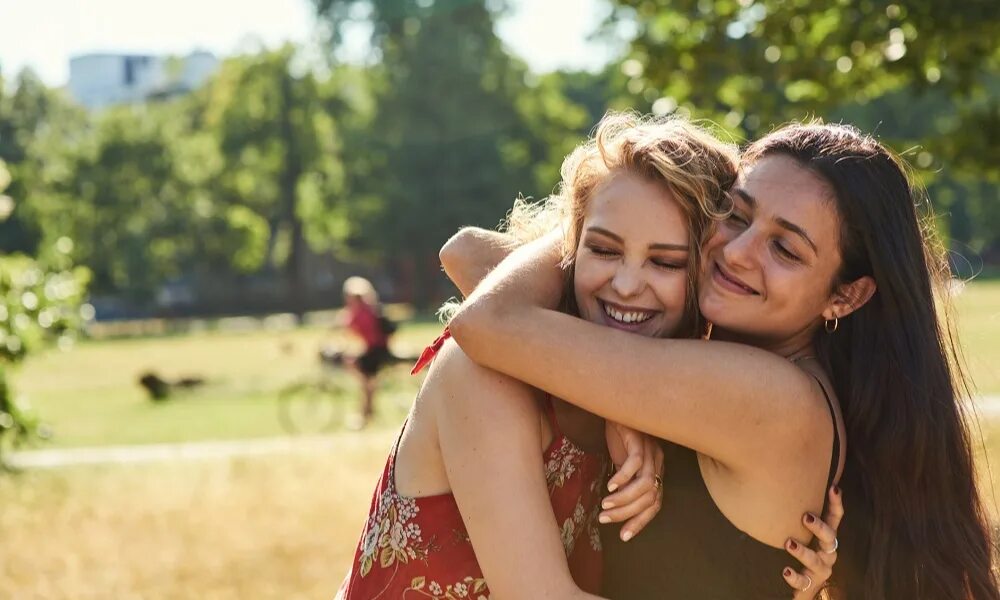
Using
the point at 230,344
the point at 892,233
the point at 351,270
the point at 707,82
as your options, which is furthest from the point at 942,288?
the point at 351,270

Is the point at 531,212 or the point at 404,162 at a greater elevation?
the point at 531,212

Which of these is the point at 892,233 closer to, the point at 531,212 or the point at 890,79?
the point at 531,212

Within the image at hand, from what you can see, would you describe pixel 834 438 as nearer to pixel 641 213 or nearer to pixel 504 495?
pixel 641 213

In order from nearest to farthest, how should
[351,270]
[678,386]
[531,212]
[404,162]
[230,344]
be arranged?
[678,386] → [531,212] → [230,344] → [404,162] → [351,270]

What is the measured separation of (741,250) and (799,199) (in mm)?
169

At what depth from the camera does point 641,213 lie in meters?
2.66

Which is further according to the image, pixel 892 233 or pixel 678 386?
pixel 892 233

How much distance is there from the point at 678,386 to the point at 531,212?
0.99m

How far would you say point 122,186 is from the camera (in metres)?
57.9

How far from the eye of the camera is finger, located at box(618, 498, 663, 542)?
2.56 m

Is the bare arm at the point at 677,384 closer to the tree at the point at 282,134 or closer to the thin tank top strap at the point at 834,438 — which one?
the thin tank top strap at the point at 834,438

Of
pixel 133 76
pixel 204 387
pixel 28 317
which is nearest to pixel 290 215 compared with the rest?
pixel 133 76

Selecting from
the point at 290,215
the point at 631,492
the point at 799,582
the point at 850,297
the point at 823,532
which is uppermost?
the point at 850,297

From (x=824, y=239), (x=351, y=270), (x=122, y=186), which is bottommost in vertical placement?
(x=351, y=270)
